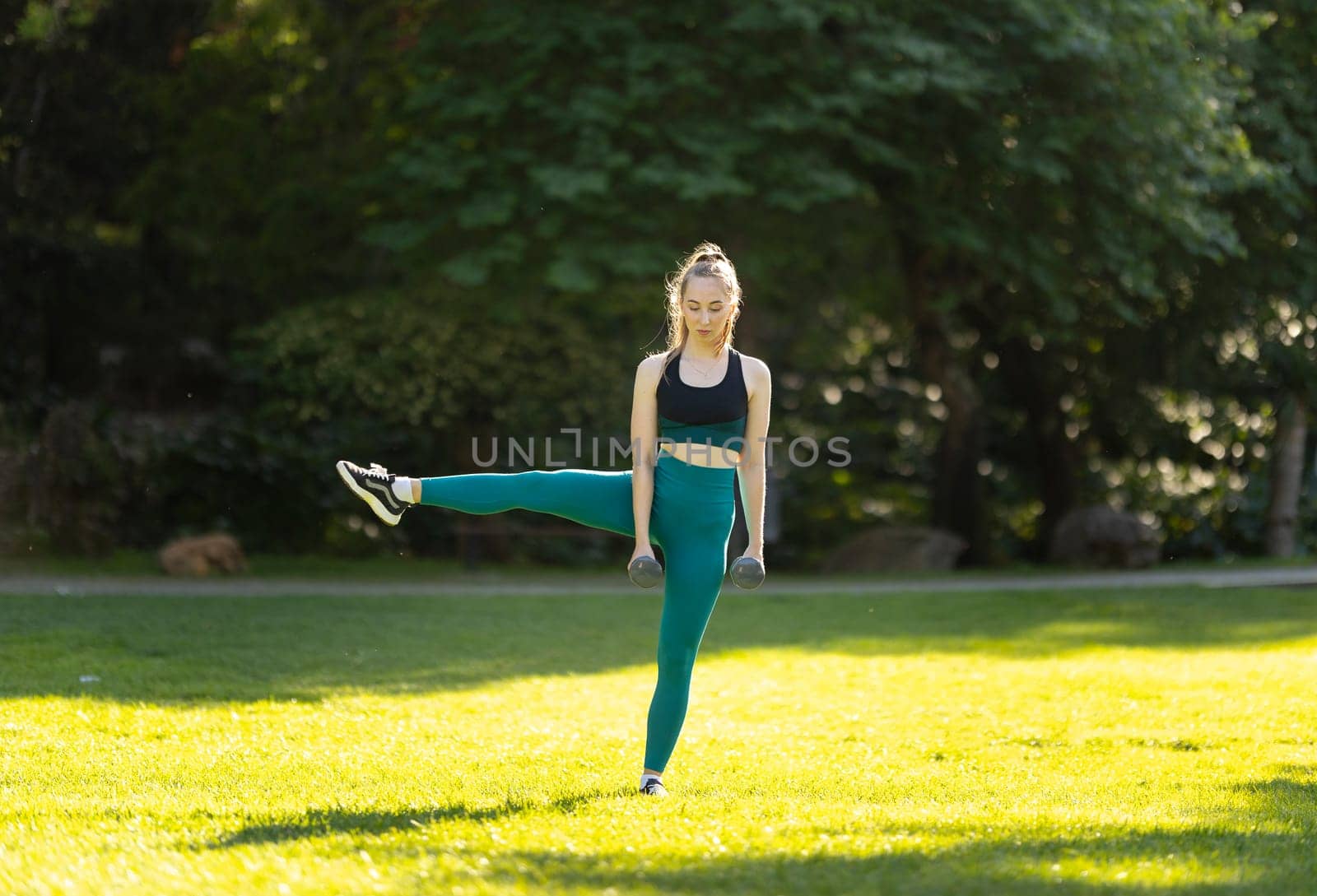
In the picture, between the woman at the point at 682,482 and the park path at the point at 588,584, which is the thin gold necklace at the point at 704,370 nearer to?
the woman at the point at 682,482

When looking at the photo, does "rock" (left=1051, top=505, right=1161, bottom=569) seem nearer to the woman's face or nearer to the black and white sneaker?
the woman's face

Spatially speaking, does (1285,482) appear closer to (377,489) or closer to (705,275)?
(705,275)

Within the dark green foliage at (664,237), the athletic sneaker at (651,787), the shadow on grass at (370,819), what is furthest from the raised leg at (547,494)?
the dark green foliage at (664,237)

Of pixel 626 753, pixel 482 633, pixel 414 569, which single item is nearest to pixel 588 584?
pixel 414 569

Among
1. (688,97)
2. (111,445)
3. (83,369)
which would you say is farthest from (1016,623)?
(83,369)

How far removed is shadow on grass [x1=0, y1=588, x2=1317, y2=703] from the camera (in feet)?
30.0

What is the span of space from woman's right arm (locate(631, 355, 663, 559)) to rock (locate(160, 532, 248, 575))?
1110 centimetres

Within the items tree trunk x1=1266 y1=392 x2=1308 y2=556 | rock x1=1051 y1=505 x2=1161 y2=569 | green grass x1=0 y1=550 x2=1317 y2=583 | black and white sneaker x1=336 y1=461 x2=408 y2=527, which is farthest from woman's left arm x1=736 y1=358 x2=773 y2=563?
tree trunk x1=1266 y1=392 x2=1308 y2=556

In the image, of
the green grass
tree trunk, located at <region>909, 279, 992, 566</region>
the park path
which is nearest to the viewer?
the park path

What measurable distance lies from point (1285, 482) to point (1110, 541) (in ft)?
12.9

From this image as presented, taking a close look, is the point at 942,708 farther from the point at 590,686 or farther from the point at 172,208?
the point at 172,208

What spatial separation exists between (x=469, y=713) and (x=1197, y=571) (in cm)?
1378

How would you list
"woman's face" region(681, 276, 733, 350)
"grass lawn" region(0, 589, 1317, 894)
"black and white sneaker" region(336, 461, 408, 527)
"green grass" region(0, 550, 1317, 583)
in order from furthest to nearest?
"green grass" region(0, 550, 1317, 583)
"black and white sneaker" region(336, 461, 408, 527)
"woman's face" region(681, 276, 733, 350)
"grass lawn" region(0, 589, 1317, 894)

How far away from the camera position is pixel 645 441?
5754 mm
